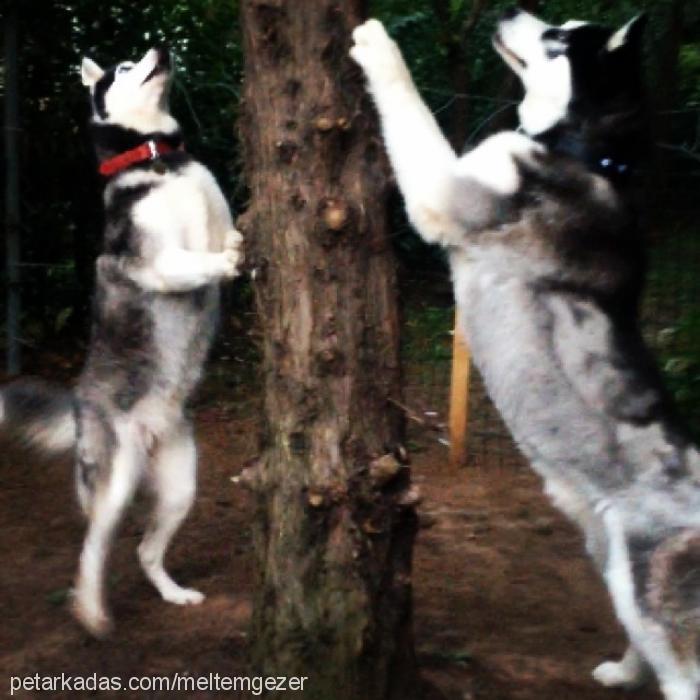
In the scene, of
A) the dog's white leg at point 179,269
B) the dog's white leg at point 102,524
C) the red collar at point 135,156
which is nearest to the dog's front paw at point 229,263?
the dog's white leg at point 179,269

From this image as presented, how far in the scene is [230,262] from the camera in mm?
4387

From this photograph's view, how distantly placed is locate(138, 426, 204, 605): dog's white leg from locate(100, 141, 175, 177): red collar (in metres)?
1.14

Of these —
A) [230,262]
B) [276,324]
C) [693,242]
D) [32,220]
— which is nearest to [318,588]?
[276,324]

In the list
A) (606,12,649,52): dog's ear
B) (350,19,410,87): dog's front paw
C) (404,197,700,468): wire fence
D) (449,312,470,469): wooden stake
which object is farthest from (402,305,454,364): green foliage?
(350,19,410,87): dog's front paw

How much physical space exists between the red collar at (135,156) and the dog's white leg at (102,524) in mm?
1126

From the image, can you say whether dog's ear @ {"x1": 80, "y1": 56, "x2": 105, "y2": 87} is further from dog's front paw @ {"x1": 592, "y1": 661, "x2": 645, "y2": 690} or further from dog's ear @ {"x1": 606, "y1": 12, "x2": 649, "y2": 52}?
dog's front paw @ {"x1": 592, "y1": 661, "x2": 645, "y2": 690}

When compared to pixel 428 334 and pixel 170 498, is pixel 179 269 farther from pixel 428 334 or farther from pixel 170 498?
pixel 428 334

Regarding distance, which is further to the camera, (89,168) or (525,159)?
(89,168)

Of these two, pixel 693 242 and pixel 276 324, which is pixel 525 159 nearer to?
pixel 276 324

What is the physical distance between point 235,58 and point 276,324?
5375 mm

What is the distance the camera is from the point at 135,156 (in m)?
4.78

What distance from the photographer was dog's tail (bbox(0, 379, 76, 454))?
4.81 metres

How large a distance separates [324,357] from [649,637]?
1317 millimetres

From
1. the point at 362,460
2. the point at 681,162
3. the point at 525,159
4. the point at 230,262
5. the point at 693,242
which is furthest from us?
the point at 681,162
